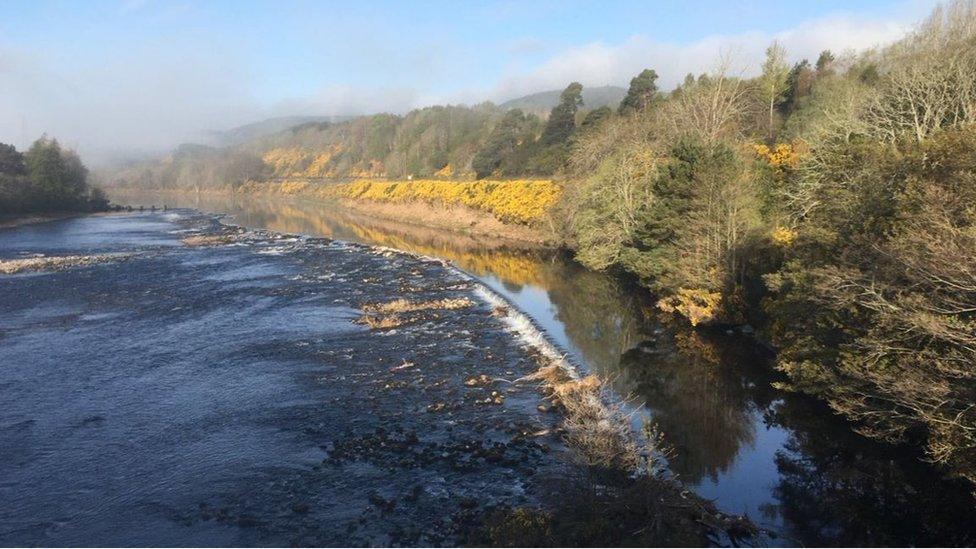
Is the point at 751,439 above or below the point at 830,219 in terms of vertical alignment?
below

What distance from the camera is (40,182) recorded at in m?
88.4

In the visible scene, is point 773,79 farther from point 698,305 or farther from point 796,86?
point 698,305

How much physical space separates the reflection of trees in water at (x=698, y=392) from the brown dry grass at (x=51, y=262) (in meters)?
45.8

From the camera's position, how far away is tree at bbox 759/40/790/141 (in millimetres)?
64188

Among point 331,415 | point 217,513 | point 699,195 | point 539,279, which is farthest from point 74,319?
point 699,195

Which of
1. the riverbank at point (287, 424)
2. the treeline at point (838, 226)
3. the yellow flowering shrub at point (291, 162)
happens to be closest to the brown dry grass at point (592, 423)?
the riverbank at point (287, 424)

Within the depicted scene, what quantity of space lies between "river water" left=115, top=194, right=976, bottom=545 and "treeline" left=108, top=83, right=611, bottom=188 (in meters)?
33.5

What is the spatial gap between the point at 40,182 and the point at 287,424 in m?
93.6

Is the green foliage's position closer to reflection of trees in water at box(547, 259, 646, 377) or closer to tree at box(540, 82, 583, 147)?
tree at box(540, 82, 583, 147)

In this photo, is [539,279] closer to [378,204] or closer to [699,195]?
[699,195]

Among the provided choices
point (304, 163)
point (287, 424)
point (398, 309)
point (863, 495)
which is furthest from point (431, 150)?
point (863, 495)

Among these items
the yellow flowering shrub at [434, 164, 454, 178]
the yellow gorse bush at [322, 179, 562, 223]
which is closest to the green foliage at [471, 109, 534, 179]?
the yellow gorse bush at [322, 179, 562, 223]

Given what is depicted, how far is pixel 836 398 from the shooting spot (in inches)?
744

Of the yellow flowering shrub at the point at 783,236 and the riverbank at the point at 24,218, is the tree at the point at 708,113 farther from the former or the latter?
the riverbank at the point at 24,218
